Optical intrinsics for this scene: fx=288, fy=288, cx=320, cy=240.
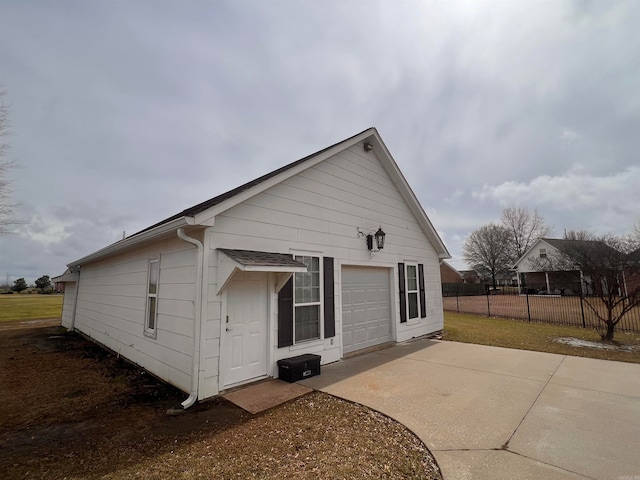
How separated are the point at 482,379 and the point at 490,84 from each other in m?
7.41

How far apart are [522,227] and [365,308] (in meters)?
41.5

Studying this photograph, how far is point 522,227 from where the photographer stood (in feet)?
130

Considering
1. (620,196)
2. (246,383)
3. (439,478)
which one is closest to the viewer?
(439,478)

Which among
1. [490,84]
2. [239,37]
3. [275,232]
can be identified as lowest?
[275,232]

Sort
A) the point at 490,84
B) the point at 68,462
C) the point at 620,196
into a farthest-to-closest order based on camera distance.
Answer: the point at 620,196
the point at 490,84
the point at 68,462

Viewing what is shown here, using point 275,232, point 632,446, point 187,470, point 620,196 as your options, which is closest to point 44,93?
point 275,232

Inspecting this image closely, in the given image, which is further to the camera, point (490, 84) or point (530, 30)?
point (490, 84)

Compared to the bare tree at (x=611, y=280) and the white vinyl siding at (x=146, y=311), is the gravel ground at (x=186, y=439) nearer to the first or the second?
the white vinyl siding at (x=146, y=311)

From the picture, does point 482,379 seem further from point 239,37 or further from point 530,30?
point 239,37

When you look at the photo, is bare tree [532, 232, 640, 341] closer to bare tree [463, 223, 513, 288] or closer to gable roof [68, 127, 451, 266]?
gable roof [68, 127, 451, 266]

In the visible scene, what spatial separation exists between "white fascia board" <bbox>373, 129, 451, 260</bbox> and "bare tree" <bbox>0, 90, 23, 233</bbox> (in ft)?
49.7

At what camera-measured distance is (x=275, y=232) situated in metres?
5.71

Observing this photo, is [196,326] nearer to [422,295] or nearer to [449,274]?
[422,295]

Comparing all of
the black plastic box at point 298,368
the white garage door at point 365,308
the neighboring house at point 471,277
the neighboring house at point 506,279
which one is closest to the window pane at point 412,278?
the white garage door at point 365,308
